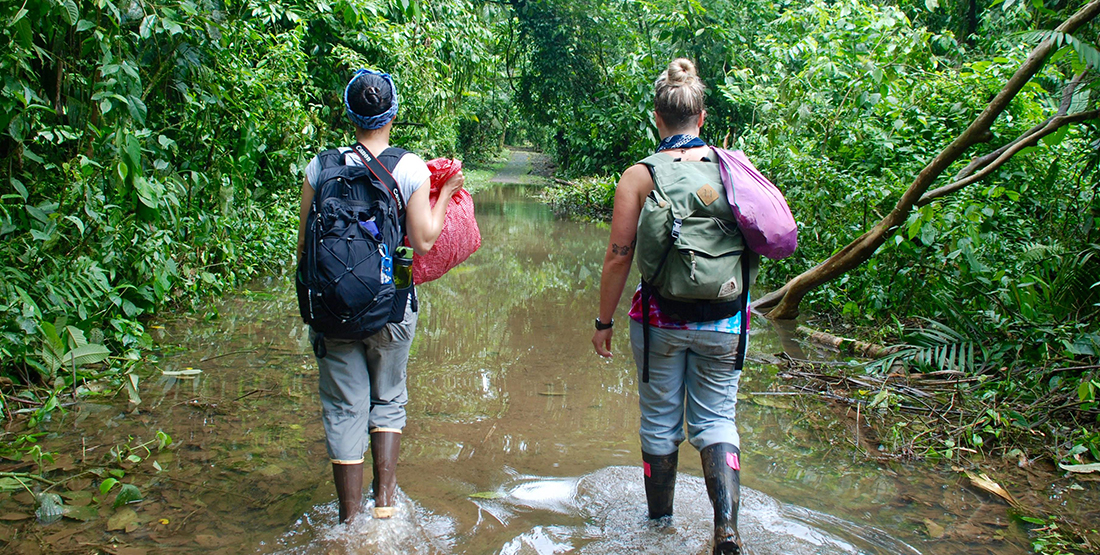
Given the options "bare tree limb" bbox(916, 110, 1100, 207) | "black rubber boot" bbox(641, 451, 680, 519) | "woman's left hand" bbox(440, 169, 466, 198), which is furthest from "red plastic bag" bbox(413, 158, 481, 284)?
"bare tree limb" bbox(916, 110, 1100, 207)

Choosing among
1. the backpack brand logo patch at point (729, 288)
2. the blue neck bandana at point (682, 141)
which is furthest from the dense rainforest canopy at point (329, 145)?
the blue neck bandana at point (682, 141)

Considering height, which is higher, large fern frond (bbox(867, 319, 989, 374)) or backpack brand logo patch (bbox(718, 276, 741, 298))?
backpack brand logo patch (bbox(718, 276, 741, 298))

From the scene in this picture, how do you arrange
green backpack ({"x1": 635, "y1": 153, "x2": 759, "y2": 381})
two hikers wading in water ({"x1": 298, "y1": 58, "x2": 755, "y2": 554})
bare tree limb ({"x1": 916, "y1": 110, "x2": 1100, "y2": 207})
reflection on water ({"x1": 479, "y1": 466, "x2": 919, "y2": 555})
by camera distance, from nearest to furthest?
green backpack ({"x1": 635, "y1": 153, "x2": 759, "y2": 381}), two hikers wading in water ({"x1": 298, "y1": 58, "x2": 755, "y2": 554}), reflection on water ({"x1": 479, "y1": 466, "x2": 919, "y2": 555}), bare tree limb ({"x1": 916, "y1": 110, "x2": 1100, "y2": 207})

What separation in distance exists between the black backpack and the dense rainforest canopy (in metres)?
1.78

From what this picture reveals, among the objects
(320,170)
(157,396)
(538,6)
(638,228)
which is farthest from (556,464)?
(538,6)

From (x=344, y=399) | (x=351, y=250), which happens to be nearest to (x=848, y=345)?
(x=344, y=399)

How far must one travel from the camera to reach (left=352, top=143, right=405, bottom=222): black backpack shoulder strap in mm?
2703

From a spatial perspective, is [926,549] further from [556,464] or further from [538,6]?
[538,6]

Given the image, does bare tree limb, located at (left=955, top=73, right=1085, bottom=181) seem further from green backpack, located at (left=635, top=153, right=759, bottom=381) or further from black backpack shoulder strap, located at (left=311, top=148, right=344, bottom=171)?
black backpack shoulder strap, located at (left=311, top=148, right=344, bottom=171)

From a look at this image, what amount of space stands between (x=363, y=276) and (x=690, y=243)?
1.17 metres

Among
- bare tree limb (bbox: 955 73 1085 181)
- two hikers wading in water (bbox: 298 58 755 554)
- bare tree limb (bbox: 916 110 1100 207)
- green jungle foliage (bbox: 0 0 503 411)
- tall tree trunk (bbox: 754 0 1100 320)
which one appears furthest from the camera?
bare tree limb (bbox: 955 73 1085 181)

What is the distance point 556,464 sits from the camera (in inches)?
142

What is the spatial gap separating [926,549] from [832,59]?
6.06 metres

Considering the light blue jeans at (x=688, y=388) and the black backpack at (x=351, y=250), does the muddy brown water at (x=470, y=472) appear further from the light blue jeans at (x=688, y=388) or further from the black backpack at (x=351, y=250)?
the black backpack at (x=351, y=250)
